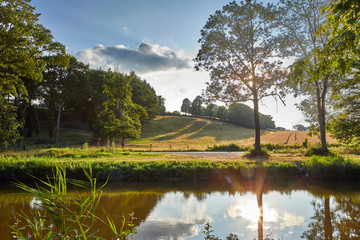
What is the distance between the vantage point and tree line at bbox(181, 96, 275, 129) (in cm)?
9962

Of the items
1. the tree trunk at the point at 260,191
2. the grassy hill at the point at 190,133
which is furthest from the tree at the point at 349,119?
the grassy hill at the point at 190,133

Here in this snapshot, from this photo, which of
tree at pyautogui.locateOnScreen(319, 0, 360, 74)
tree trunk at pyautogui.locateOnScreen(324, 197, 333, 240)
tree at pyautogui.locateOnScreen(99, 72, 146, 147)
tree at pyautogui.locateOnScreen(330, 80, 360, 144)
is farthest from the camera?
tree at pyautogui.locateOnScreen(99, 72, 146, 147)

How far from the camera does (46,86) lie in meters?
40.5

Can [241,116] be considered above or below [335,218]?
above

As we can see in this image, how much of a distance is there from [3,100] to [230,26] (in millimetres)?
20852

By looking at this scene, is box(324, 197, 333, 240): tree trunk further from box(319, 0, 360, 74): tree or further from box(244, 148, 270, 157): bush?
box(244, 148, 270, 157): bush

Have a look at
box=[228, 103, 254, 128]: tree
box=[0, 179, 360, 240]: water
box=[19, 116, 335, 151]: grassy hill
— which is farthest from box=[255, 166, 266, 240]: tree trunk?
box=[228, 103, 254, 128]: tree

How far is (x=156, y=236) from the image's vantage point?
243 inches

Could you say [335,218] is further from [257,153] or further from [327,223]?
[257,153]

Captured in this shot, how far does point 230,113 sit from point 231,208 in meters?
99.8

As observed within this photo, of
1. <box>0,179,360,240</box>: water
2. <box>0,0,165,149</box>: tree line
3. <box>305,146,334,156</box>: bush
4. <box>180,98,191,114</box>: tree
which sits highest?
<box>180,98,191,114</box>: tree

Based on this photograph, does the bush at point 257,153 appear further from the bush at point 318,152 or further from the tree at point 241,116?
the tree at point 241,116

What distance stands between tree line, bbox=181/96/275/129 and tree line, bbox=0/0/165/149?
49.2 metres

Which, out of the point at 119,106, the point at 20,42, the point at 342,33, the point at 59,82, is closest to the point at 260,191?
the point at 342,33
